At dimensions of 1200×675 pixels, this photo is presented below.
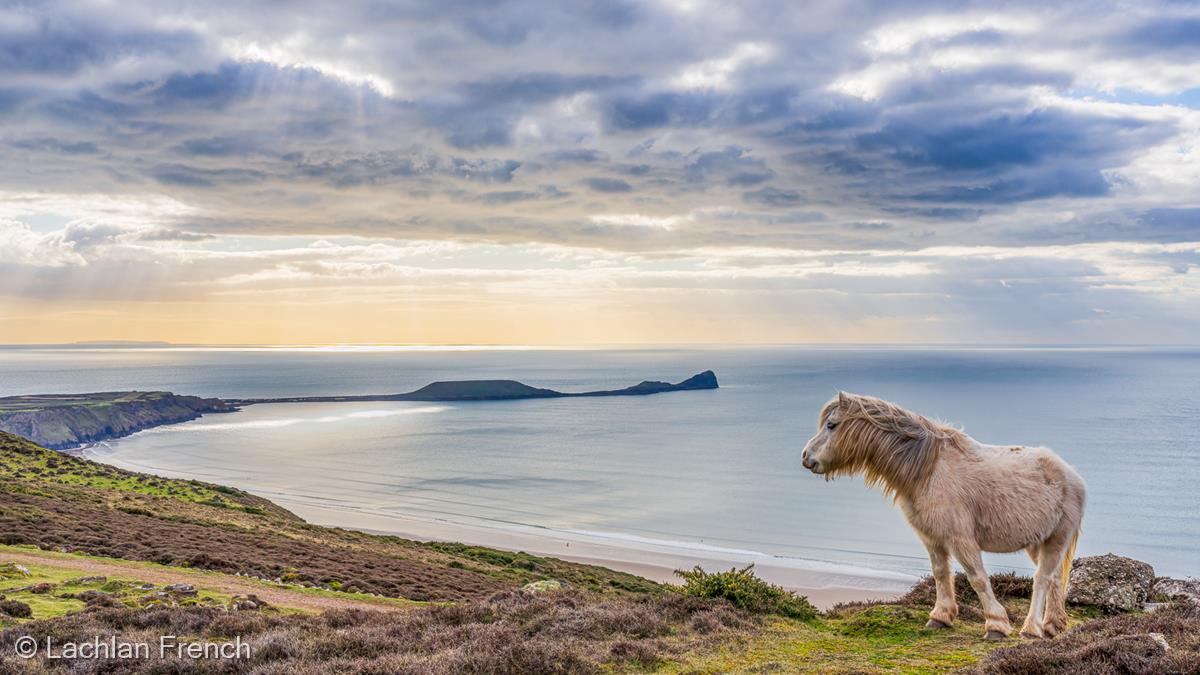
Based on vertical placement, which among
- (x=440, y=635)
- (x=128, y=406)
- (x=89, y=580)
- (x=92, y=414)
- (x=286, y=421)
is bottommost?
(x=286, y=421)

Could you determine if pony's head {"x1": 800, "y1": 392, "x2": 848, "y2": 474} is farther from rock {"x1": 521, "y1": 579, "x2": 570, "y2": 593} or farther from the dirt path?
the dirt path

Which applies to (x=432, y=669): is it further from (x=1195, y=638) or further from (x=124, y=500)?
(x=124, y=500)

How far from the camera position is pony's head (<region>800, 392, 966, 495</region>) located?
741 cm

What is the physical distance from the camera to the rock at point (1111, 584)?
974 cm

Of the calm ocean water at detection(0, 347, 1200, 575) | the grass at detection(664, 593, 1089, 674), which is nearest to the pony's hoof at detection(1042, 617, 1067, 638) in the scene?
the grass at detection(664, 593, 1089, 674)

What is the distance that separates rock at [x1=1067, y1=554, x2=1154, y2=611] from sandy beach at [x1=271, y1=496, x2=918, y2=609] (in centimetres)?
2455

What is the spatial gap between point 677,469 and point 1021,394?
370ft

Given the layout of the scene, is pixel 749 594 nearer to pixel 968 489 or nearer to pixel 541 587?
pixel 968 489

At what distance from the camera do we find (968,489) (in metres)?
7.22

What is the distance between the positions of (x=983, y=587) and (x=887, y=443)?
169 cm


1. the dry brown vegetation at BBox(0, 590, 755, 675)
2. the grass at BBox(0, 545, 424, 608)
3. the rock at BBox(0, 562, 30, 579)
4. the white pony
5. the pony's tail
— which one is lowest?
the grass at BBox(0, 545, 424, 608)

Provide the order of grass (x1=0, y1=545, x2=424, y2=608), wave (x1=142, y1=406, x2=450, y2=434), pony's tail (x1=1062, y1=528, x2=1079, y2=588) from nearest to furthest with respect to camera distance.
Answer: pony's tail (x1=1062, y1=528, x2=1079, y2=588), grass (x1=0, y1=545, x2=424, y2=608), wave (x1=142, y1=406, x2=450, y2=434)

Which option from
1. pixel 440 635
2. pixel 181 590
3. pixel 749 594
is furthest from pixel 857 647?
pixel 181 590

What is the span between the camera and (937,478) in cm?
731
